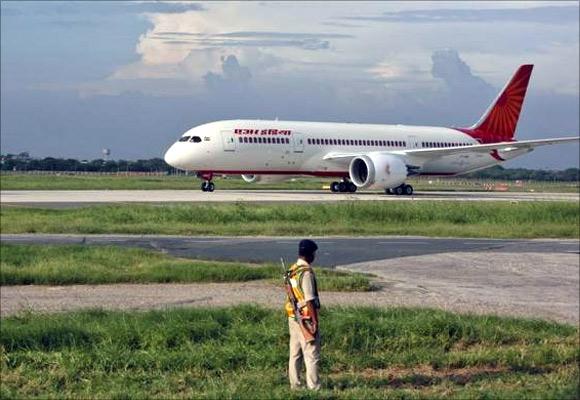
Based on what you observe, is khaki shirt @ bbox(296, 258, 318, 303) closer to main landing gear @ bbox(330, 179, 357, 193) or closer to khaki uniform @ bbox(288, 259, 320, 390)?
khaki uniform @ bbox(288, 259, 320, 390)

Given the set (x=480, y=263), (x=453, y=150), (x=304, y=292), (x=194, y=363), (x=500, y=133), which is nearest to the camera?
(x=304, y=292)

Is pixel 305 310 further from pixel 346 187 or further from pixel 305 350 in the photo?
pixel 346 187

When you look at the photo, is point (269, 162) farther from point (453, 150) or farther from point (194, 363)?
point (194, 363)

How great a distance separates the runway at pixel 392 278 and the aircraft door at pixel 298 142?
2209cm

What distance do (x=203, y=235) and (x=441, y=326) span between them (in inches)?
608

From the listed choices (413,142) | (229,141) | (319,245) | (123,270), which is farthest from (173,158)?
(123,270)

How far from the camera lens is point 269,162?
47781 mm

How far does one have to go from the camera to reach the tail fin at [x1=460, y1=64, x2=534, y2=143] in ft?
188

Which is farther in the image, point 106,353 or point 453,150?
point 453,150

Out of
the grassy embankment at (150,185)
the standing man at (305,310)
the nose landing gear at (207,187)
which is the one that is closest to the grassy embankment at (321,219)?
the nose landing gear at (207,187)

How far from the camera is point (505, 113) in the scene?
57.4 metres

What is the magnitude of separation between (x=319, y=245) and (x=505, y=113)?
35.6 m

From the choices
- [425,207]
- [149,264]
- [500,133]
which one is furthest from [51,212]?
[500,133]

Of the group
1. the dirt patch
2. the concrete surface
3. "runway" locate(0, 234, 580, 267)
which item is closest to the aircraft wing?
"runway" locate(0, 234, 580, 267)
